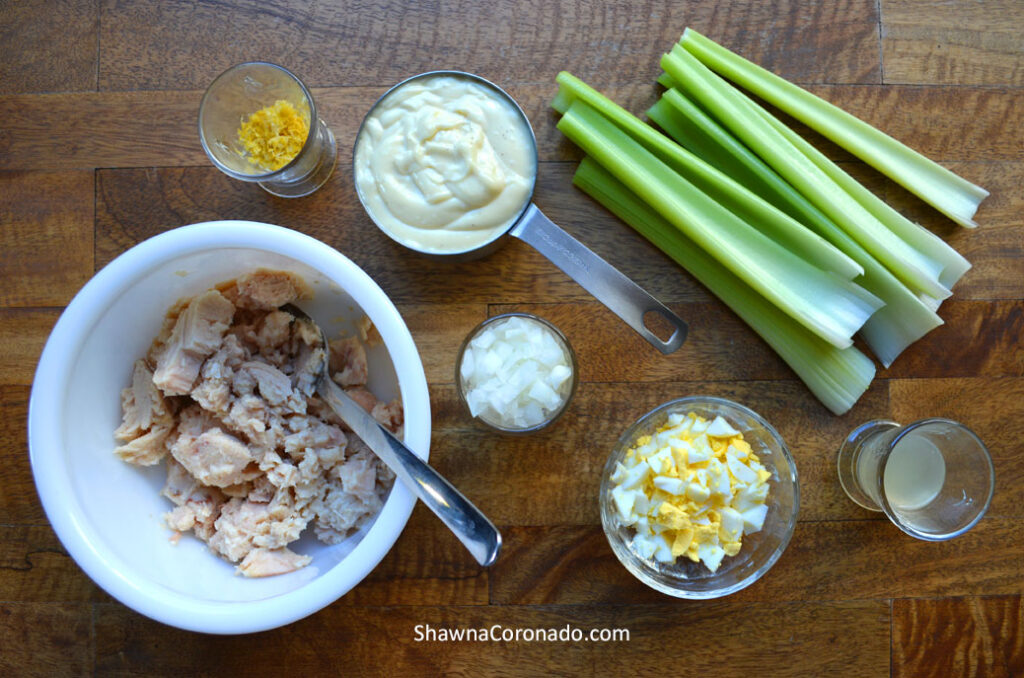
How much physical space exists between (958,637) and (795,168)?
1087 millimetres

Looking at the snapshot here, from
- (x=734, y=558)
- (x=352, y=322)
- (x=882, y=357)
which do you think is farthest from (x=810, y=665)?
(x=352, y=322)

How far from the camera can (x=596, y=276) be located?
4.39ft

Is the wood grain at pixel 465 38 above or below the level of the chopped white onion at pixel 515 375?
above

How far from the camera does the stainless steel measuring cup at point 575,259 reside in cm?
133

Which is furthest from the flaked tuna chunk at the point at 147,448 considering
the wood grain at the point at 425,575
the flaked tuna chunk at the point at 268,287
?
the wood grain at the point at 425,575

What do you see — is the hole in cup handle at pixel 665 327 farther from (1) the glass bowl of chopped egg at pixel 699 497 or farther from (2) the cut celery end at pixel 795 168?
(2) the cut celery end at pixel 795 168

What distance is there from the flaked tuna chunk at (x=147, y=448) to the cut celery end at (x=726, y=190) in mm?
1049

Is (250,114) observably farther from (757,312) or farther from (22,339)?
(757,312)

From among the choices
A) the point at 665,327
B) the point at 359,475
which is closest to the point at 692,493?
the point at 665,327

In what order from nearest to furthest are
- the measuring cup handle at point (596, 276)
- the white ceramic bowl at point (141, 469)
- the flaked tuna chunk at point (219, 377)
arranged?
the white ceramic bowl at point (141, 469), the flaked tuna chunk at point (219, 377), the measuring cup handle at point (596, 276)

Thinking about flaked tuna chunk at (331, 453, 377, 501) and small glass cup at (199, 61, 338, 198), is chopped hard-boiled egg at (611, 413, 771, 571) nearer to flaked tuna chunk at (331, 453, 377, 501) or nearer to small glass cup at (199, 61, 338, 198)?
flaked tuna chunk at (331, 453, 377, 501)

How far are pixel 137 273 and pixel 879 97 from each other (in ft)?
5.17

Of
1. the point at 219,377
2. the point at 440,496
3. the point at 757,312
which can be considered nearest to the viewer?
the point at 440,496

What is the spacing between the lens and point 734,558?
138 cm
